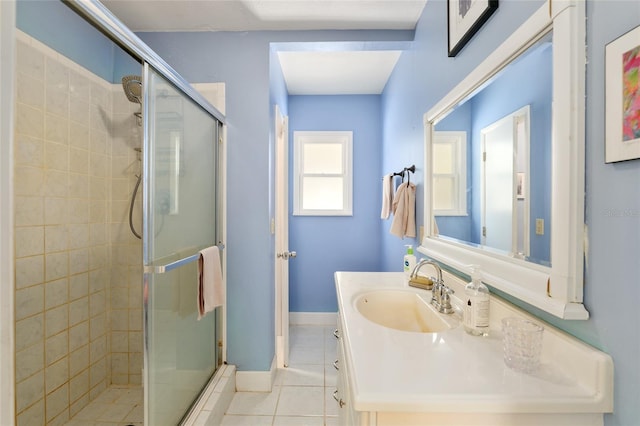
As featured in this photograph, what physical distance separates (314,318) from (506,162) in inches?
103

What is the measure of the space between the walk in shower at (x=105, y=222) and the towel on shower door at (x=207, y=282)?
2.1 inches

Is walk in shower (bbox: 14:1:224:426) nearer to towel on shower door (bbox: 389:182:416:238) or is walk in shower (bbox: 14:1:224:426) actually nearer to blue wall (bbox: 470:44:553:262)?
towel on shower door (bbox: 389:182:416:238)

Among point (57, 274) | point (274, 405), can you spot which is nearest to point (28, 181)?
point (57, 274)

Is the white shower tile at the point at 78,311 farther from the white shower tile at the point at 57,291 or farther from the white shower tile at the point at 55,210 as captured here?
the white shower tile at the point at 55,210

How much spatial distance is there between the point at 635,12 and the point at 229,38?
2.04 metres

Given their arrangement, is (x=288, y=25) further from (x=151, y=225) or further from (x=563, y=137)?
(x=563, y=137)

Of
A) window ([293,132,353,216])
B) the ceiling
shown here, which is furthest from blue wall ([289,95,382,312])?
the ceiling

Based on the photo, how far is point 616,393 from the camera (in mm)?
615

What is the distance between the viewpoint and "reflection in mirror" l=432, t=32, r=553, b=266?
0.79m

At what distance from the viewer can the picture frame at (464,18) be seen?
1042mm

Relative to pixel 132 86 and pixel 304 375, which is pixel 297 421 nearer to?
pixel 304 375

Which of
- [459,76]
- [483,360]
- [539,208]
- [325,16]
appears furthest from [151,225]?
[325,16]

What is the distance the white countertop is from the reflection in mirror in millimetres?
249

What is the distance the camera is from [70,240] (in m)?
1.68
